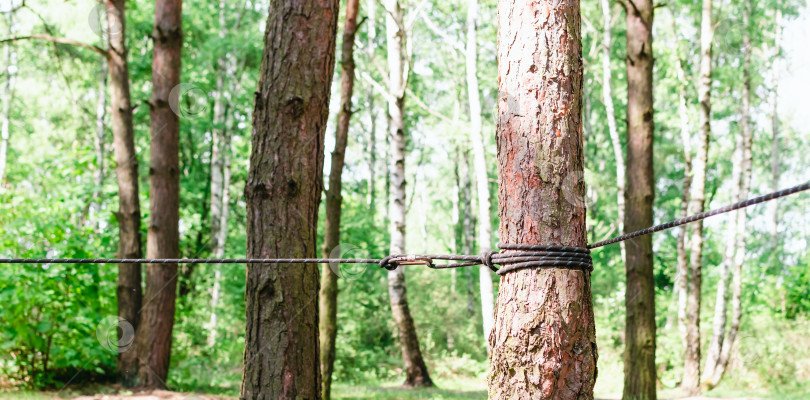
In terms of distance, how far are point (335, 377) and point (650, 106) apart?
9.20m

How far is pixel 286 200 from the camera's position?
13.8ft

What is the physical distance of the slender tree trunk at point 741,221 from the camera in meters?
13.3

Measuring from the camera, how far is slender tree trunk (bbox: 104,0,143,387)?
336 inches

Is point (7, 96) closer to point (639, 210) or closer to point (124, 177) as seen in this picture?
point (124, 177)

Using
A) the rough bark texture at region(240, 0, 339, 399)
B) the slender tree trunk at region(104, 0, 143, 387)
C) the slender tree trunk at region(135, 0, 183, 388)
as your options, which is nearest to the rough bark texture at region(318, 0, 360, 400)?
the slender tree trunk at region(135, 0, 183, 388)

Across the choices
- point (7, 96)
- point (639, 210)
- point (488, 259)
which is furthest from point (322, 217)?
point (488, 259)

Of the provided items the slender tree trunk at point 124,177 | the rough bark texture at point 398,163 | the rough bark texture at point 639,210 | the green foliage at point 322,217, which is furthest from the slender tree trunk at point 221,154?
the rough bark texture at point 639,210

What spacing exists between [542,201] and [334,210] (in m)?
6.60

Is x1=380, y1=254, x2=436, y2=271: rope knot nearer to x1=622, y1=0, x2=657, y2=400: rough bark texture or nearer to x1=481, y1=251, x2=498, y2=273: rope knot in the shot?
x1=481, y1=251, x2=498, y2=273: rope knot

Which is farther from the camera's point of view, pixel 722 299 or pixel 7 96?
pixel 7 96

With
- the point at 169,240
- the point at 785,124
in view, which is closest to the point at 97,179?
the point at 169,240

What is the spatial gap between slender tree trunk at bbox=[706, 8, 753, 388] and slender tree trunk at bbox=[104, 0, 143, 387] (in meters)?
10.4

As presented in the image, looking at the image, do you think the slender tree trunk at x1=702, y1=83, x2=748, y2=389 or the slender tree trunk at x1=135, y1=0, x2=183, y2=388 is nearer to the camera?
the slender tree trunk at x1=135, y1=0, x2=183, y2=388

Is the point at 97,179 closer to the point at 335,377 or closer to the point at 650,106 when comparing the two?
the point at 335,377
